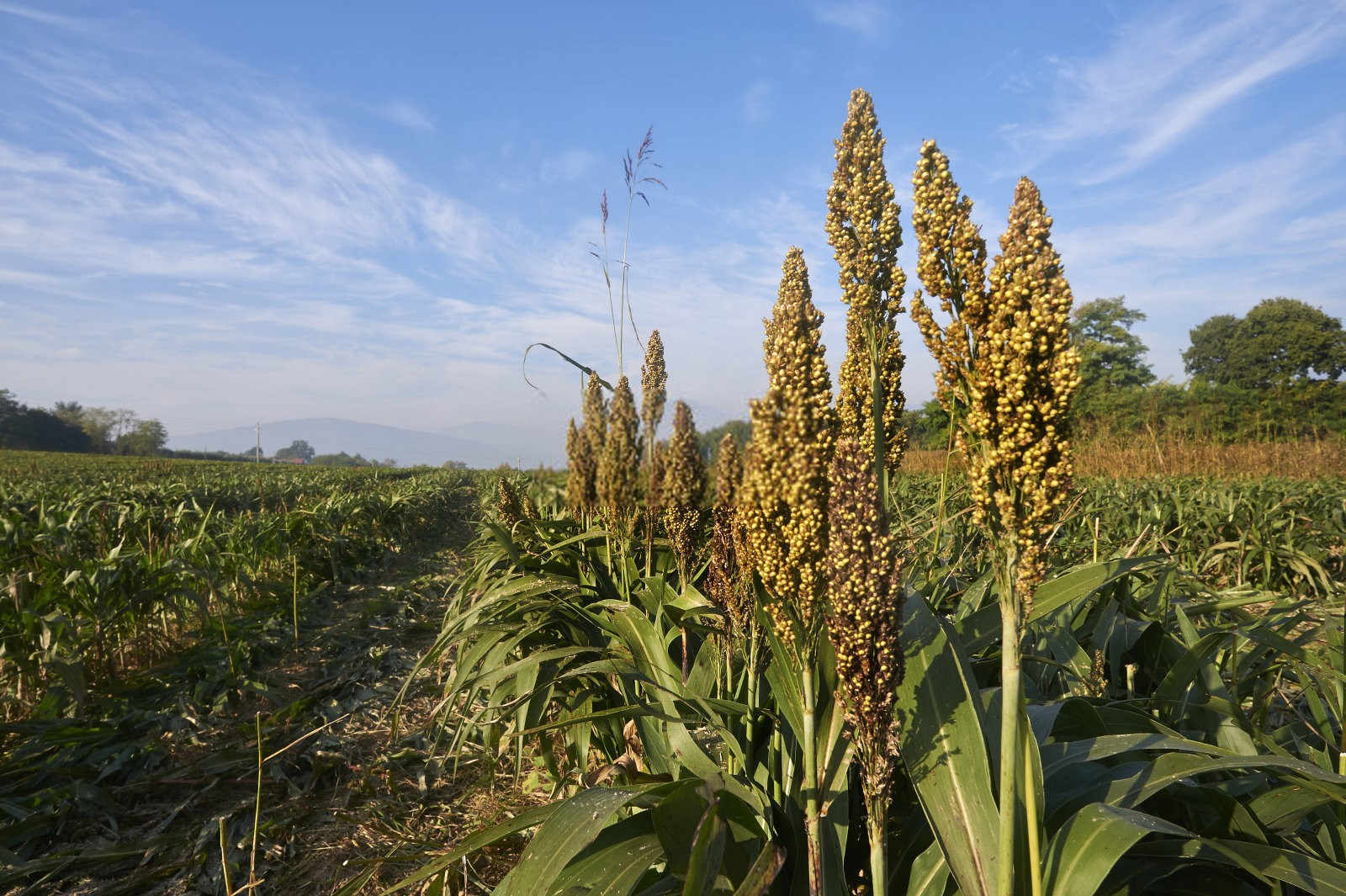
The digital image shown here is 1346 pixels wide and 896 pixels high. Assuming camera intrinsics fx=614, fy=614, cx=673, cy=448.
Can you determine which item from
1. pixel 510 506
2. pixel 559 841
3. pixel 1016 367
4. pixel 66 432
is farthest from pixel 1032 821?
pixel 66 432

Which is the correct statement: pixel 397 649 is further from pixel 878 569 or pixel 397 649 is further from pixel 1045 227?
pixel 1045 227

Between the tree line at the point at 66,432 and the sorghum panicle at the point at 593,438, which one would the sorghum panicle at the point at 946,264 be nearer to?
the sorghum panicle at the point at 593,438

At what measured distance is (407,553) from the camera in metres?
14.4

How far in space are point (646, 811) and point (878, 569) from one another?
4.12 ft

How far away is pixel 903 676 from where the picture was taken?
4.60 feet

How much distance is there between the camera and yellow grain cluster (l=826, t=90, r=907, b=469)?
6.81ft

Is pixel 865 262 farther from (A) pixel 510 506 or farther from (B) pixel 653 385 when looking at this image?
(A) pixel 510 506

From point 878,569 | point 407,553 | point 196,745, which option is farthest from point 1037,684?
point 407,553

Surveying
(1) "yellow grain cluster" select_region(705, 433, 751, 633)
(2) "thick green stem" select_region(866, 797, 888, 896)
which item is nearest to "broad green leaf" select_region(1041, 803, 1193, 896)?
(2) "thick green stem" select_region(866, 797, 888, 896)

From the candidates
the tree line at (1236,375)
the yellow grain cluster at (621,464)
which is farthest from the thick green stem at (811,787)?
the tree line at (1236,375)

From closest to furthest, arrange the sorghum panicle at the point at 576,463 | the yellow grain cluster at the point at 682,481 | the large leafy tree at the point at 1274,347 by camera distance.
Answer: the yellow grain cluster at the point at 682,481, the sorghum panicle at the point at 576,463, the large leafy tree at the point at 1274,347

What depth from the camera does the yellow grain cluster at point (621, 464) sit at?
3.30 m

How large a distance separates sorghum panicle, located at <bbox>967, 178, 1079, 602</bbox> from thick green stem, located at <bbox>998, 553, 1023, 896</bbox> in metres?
0.07

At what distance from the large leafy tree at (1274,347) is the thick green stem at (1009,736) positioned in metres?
77.3
